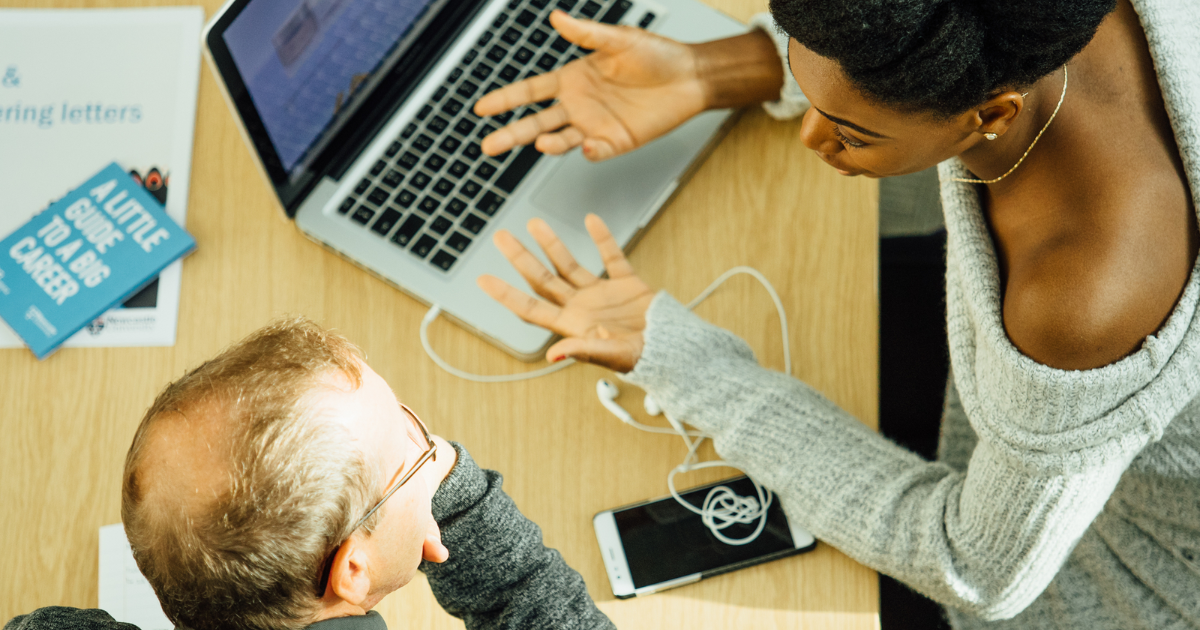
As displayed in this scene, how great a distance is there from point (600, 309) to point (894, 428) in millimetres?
677

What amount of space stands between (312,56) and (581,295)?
1.18 ft

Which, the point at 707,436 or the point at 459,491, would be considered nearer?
the point at 459,491

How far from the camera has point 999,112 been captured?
66 cm

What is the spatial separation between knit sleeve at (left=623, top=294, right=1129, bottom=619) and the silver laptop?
0.15 metres

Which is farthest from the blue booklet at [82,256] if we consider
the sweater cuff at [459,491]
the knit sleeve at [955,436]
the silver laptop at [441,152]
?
the knit sleeve at [955,436]

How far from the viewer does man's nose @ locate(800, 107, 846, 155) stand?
0.75m

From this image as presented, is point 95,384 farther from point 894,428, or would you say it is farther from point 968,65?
point 894,428

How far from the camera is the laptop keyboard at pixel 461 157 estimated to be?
0.95 meters

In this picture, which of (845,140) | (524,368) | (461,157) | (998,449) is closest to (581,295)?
(524,368)

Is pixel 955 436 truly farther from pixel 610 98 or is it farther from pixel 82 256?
pixel 82 256

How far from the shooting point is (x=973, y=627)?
105 cm

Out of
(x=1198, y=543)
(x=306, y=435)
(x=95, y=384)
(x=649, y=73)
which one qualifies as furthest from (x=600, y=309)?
(x=1198, y=543)

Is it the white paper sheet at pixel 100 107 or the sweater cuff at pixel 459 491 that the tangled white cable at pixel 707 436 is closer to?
the sweater cuff at pixel 459 491

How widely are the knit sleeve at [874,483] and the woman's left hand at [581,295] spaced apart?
0.03 m
